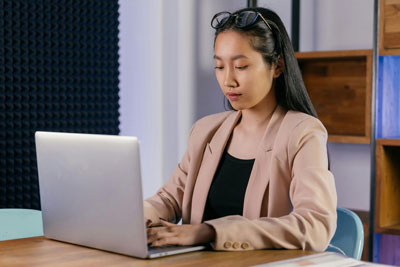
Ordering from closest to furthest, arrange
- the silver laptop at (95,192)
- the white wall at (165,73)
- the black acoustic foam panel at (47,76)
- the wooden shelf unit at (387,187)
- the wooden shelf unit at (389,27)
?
1. the silver laptop at (95,192)
2. the wooden shelf unit at (389,27)
3. the wooden shelf unit at (387,187)
4. the black acoustic foam panel at (47,76)
5. the white wall at (165,73)

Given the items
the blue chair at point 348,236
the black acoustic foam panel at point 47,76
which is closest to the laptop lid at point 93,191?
the blue chair at point 348,236

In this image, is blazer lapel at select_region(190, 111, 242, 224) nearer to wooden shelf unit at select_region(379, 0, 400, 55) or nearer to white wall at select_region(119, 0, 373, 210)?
wooden shelf unit at select_region(379, 0, 400, 55)

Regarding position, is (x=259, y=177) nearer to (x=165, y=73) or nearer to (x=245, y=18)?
(x=245, y=18)

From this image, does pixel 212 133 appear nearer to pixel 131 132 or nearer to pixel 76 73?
pixel 76 73

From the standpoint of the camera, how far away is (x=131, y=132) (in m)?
4.19

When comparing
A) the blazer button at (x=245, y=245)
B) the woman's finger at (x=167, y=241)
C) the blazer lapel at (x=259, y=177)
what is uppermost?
the blazer lapel at (x=259, y=177)

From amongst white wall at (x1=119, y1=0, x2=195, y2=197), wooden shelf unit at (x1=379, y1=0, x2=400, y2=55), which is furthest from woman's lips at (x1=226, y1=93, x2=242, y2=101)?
white wall at (x1=119, y1=0, x2=195, y2=197)

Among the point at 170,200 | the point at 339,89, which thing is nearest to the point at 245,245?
the point at 170,200

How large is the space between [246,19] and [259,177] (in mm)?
500

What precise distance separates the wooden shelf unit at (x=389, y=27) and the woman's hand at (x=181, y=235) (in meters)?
1.85

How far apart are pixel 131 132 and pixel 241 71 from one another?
7.79 ft

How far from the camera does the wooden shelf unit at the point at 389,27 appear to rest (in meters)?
3.02

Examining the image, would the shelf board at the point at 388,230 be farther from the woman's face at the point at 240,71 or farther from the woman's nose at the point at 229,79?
the woman's nose at the point at 229,79

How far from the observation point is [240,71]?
189cm
